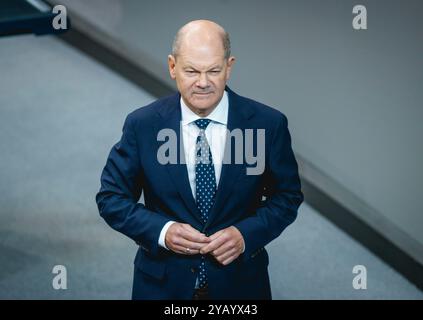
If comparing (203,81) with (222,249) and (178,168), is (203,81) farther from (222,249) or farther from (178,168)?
(222,249)

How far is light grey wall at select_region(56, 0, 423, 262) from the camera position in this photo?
12.0 ft

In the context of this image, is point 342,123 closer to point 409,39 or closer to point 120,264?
point 409,39

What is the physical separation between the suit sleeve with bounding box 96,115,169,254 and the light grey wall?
1.97 m

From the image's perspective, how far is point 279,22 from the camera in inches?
154

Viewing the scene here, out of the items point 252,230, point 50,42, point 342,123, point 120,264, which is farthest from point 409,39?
point 50,42

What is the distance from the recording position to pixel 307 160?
162 inches

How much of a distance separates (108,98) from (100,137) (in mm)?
426

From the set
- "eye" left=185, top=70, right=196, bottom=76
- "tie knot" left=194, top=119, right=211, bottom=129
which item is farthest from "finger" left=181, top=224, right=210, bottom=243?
"eye" left=185, top=70, right=196, bottom=76

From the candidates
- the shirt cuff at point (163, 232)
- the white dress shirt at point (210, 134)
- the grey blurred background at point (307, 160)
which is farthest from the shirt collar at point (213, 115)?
the grey blurred background at point (307, 160)

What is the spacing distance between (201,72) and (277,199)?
364mm

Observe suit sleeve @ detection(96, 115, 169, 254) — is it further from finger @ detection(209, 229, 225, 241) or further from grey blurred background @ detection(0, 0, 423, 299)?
grey blurred background @ detection(0, 0, 423, 299)

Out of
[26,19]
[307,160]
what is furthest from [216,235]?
[307,160]

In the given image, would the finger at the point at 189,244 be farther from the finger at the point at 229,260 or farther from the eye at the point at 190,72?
the eye at the point at 190,72

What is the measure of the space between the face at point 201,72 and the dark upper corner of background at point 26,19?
36.6 inches
